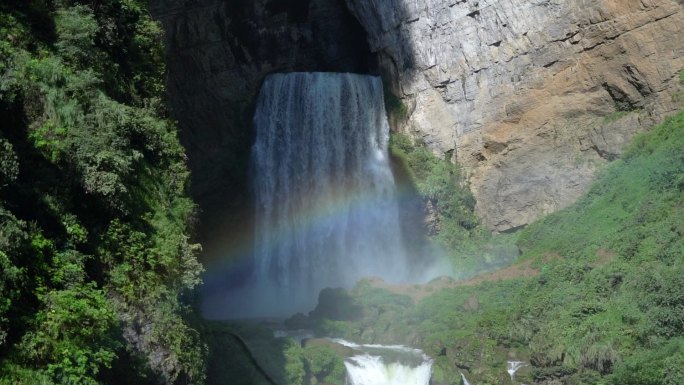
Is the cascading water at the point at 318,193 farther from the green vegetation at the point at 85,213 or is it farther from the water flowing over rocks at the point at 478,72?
the green vegetation at the point at 85,213

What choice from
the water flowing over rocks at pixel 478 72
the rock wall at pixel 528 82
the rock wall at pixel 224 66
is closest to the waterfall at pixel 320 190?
the rock wall at pixel 224 66

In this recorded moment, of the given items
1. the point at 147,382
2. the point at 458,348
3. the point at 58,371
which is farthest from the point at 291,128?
the point at 58,371

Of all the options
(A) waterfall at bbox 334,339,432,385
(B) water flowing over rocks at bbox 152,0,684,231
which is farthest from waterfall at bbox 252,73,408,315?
(A) waterfall at bbox 334,339,432,385

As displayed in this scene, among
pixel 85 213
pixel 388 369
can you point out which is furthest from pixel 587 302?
pixel 85 213

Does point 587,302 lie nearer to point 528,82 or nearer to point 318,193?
point 528,82

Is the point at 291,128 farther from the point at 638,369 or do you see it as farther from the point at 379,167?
the point at 638,369

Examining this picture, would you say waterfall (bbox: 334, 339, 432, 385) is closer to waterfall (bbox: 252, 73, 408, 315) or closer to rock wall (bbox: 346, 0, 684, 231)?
waterfall (bbox: 252, 73, 408, 315)
